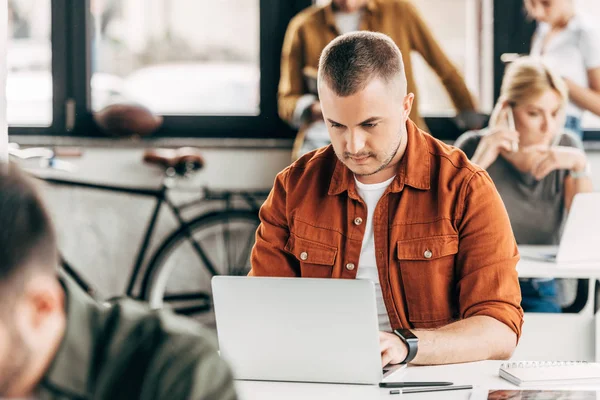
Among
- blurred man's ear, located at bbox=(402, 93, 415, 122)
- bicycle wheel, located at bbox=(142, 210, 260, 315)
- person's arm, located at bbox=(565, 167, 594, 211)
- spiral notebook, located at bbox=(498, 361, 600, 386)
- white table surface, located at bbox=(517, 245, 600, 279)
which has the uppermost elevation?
blurred man's ear, located at bbox=(402, 93, 415, 122)

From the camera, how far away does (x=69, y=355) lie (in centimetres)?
76

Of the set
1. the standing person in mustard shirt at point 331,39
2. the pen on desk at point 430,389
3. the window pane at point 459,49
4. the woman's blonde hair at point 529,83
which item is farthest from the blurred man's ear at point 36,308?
the window pane at point 459,49

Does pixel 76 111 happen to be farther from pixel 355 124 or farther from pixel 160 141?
pixel 355 124

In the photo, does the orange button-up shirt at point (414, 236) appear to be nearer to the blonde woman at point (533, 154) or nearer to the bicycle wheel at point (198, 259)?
the blonde woman at point (533, 154)

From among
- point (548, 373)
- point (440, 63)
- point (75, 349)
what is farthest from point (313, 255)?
point (440, 63)

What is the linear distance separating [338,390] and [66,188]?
9.96ft

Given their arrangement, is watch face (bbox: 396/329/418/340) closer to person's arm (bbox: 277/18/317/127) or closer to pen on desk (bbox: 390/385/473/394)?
pen on desk (bbox: 390/385/473/394)

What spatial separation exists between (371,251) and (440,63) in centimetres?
212

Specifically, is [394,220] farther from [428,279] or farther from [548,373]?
[548,373]

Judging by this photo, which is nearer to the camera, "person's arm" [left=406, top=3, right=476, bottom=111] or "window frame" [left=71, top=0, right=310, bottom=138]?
"person's arm" [left=406, top=3, right=476, bottom=111]

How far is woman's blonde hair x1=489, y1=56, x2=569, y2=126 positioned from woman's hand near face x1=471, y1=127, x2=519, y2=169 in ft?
0.45

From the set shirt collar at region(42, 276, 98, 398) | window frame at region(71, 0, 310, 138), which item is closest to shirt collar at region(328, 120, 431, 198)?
shirt collar at region(42, 276, 98, 398)

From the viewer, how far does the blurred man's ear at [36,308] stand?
2.38 feet

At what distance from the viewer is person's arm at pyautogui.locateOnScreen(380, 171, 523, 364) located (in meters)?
1.65
